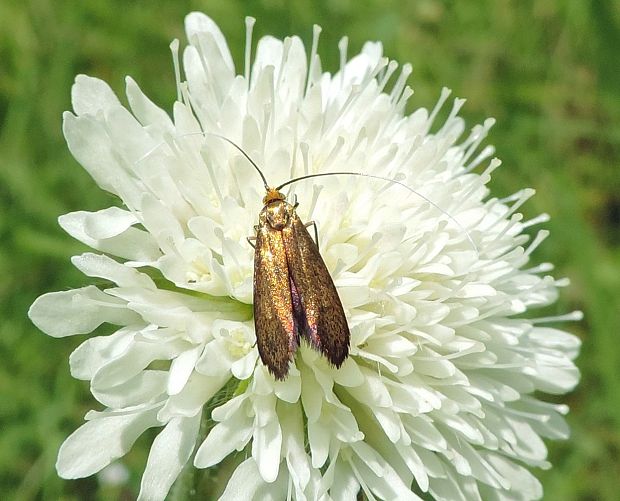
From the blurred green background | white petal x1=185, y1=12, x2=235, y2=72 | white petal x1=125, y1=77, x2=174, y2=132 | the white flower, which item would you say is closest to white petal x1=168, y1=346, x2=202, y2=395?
the white flower

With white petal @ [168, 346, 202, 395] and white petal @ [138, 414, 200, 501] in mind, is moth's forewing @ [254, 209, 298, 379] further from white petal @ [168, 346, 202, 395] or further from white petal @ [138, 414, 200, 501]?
white petal @ [138, 414, 200, 501]

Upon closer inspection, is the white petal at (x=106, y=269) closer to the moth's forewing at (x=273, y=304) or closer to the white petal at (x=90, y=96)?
the moth's forewing at (x=273, y=304)

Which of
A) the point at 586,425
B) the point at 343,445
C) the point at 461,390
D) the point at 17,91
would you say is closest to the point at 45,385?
the point at 17,91

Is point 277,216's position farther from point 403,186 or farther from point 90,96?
point 90,96

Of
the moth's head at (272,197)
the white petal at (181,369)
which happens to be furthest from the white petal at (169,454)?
the moth's head at (272,197)

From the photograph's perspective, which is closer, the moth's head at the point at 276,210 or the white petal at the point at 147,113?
the moth's head at the point at 276,210

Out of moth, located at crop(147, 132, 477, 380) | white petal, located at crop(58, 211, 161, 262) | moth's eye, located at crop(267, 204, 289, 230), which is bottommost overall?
moth, located at crop(147, 132, 477, 380)

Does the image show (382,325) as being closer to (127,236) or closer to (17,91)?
(127,236)
